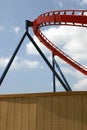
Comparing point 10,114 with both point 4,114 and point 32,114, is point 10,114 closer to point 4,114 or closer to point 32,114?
point 4,114

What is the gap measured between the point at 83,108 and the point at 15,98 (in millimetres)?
3163

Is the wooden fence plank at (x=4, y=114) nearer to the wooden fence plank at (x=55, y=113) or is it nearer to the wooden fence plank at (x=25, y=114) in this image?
the wooden fence plank at (x=25, y=114)

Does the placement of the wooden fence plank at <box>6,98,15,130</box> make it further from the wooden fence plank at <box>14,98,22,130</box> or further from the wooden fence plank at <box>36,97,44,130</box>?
the wooden fence plank at <box>36,97,44,130</box>

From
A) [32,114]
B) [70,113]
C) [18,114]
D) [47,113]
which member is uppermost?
[70,113]

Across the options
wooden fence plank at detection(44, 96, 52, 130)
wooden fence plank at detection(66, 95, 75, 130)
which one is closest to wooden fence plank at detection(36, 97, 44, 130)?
wooden fence plank at detection(44, 96, 52, 130)

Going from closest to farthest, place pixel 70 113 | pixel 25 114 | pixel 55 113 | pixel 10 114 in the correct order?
pixel 70 113, pixel 55 113, pixel 25 114, pixel 10 114

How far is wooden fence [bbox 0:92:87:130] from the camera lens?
13523 millimetres

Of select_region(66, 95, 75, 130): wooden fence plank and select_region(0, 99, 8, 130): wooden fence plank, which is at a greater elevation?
select_region(66, 95, 75, 130): wooden fence plank

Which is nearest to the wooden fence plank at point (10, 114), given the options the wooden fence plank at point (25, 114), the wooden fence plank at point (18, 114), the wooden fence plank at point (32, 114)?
the wooden fence plank at point (18, 114)

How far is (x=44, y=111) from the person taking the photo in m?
14.2

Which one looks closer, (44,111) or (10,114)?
(44,111)

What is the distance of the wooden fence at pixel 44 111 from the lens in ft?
44.4

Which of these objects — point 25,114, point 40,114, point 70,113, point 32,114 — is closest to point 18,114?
point 25,114

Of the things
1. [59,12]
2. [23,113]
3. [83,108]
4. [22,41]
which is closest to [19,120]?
[23,113]
